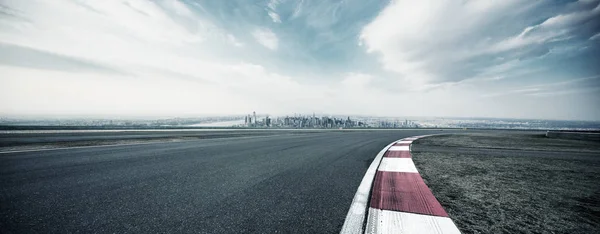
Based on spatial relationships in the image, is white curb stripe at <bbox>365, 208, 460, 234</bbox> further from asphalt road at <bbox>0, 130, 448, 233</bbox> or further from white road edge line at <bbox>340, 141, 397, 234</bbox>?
asphalt road at <bbox>0, 130, 448, 233</bbox>

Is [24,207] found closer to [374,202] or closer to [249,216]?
[249,216]

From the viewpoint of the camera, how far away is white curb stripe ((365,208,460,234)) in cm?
126

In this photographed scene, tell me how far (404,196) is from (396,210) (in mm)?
390

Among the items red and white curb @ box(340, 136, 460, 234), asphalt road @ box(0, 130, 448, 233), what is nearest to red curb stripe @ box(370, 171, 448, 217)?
red and white curb @ box(340, 136, 460, 234)

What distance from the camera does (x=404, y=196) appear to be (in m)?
1.88

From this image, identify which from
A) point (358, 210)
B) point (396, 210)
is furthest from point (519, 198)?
point (358, 210)

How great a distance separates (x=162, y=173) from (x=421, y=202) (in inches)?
126

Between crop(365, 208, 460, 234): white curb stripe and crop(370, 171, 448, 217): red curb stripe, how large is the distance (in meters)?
0.09

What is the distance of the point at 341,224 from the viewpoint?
1.36m

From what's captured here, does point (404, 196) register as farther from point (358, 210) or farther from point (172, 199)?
point (172, 199)

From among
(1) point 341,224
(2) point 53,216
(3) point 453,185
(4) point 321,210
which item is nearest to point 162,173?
(2) point 53,216

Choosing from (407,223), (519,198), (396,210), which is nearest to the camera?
(407,223)

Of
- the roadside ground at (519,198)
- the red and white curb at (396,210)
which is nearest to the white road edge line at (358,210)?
the red and white curb at (396,210)

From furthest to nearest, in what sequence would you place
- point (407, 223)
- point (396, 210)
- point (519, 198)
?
point (519, 198) < point (396, 210) < point (407, 223)
